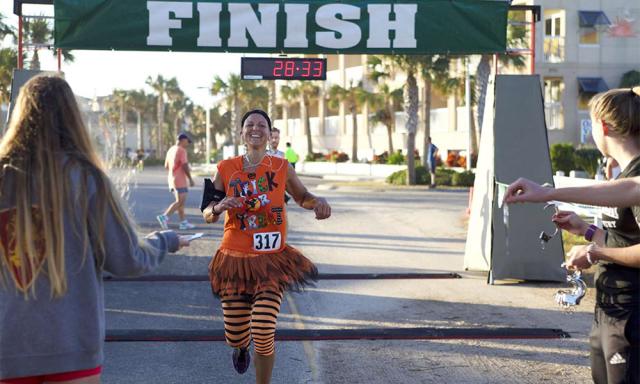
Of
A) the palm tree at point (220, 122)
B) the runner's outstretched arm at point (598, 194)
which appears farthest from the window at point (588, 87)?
the palm tree at point (220, 122)

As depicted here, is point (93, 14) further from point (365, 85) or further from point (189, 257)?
point (365, 85)

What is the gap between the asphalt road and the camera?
21.6 feet

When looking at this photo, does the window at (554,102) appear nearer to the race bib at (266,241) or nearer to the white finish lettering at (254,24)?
the white finish lettering at (254,24)

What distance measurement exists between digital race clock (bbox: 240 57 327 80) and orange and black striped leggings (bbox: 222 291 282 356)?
5457 mm

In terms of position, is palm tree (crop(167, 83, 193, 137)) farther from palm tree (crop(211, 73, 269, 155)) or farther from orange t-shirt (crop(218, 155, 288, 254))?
orange t-shirt (crop(218, 155, 288, 254))

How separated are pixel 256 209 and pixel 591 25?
134 feet

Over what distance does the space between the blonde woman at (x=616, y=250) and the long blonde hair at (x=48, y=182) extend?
178cm

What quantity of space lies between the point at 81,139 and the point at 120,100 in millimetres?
100368

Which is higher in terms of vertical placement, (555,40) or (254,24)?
(555,40)

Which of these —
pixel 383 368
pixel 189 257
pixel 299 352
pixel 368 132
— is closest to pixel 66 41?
pixel 189 257

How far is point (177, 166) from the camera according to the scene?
1705 cm

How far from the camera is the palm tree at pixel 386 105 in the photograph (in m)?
53.7

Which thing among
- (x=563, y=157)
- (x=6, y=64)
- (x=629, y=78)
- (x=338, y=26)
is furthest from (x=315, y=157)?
(x=338, y=26)

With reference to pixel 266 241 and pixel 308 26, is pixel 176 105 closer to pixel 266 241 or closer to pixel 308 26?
pixel 308 26
